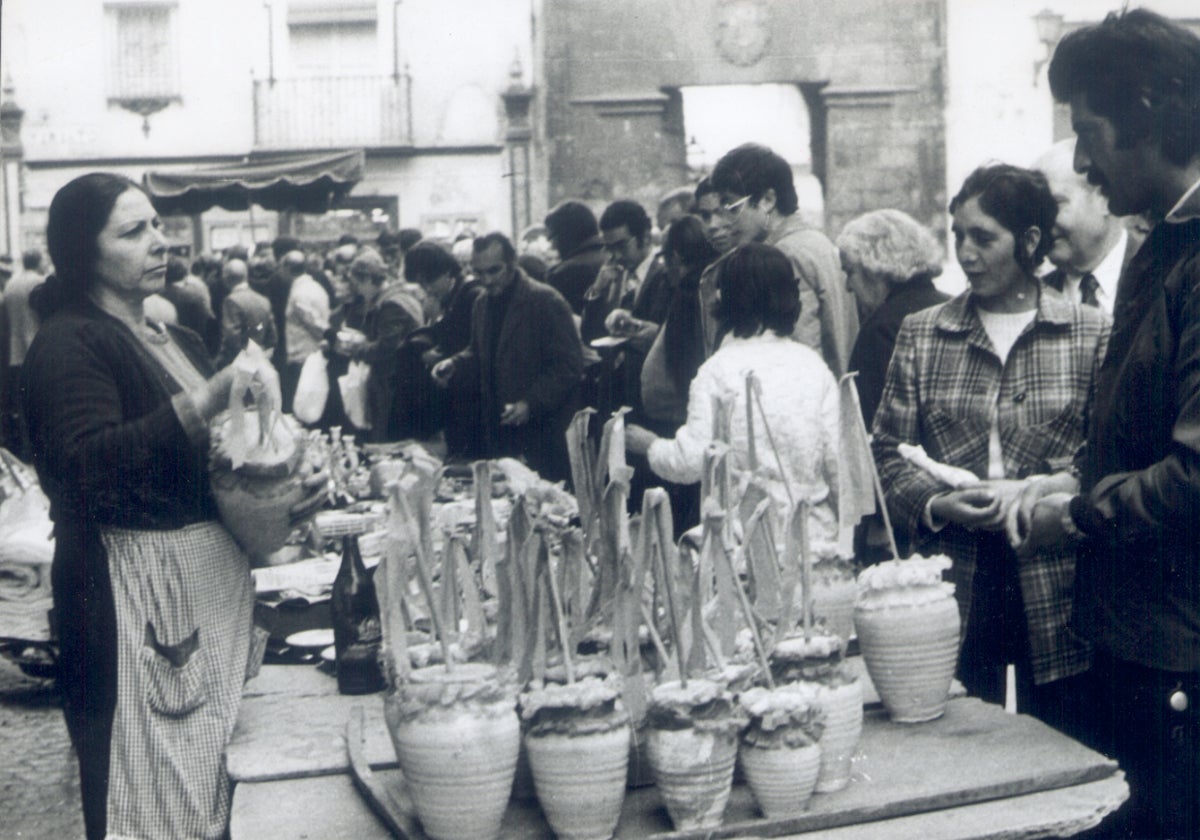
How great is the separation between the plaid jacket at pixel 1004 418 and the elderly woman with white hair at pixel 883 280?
90 cm

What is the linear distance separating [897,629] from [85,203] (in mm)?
1492

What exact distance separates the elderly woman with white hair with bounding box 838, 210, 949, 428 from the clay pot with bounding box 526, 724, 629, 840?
2.15 metres

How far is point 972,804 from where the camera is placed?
1848mm

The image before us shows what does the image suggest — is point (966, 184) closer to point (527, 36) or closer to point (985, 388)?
point (985, 388)

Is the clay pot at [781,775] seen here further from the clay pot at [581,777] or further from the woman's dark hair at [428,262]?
the woman's dark hair at [428,262]

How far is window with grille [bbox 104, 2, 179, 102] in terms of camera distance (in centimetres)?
1238

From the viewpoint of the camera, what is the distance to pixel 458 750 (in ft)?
5.57

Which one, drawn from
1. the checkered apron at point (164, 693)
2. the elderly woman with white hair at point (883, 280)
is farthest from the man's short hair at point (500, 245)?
the checkered apron at point (164, 693)

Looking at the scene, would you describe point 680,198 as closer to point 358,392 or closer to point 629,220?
point 629,220

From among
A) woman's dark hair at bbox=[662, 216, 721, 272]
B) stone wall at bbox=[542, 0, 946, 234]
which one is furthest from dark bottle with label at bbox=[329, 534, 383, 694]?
stone wall at bbox=[542, 0, 946, 234]

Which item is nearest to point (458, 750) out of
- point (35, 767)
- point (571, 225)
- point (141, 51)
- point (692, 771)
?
point (692, 771)

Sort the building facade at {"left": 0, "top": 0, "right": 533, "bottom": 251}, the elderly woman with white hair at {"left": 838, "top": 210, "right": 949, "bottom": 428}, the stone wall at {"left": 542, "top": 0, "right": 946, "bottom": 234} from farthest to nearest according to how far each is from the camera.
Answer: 1. the building facade at {"left": 0, "top": 0, "right": 533, "bottom": 251}
2. the stone wall at {"left": 542, "top": 0, "right": 946, "bottom": 234}
3. the elderly woman with white hair at {"left": 838, "top": 210, "right": 949, "bottom": 428}

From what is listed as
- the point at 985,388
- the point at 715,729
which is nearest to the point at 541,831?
the point at 715,729

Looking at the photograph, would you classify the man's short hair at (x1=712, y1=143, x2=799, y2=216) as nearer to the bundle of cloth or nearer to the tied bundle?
the tied bundle
